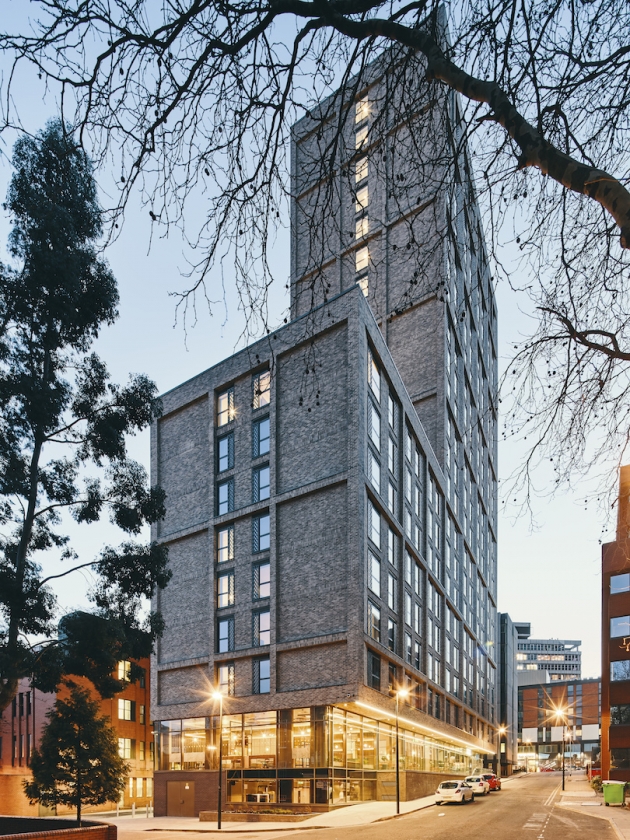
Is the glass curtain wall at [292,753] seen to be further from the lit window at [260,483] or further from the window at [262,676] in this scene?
the lit window at [260,483]

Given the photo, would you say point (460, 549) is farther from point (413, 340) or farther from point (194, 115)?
point (194, 115)

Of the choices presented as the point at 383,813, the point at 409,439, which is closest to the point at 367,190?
the point at 409,439

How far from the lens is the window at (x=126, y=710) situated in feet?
218

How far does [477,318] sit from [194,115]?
3670 inches

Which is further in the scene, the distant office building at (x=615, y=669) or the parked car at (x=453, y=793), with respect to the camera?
the distant office building at (x=615, y=669)

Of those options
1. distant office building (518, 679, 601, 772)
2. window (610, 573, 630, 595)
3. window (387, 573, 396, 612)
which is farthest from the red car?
distant office building (518, 679, 601, 772)

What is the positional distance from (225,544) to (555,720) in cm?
12409

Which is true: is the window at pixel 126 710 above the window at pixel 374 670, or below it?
below

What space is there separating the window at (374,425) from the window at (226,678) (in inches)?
623

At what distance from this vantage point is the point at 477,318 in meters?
95.5

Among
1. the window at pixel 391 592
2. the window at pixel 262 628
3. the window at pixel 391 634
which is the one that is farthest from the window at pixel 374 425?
the window at pixel 262 628

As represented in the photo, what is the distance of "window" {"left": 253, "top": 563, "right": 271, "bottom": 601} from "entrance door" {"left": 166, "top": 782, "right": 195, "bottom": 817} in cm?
1160

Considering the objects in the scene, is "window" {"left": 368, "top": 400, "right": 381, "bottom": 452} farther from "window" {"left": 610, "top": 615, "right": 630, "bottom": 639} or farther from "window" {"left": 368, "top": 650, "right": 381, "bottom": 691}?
"window" {"left": 610, "top": 615, "right": 630, "bottom": 639}

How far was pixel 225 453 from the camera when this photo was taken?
160 ft
